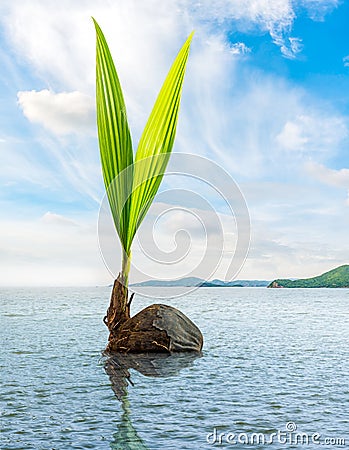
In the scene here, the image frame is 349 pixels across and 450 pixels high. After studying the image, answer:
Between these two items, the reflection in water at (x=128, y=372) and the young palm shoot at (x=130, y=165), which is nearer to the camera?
the reflection in water at (x=128, y=372)

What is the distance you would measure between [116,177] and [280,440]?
172 inches

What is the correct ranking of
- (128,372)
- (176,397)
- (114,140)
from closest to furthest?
(176,397) < (128,372) < (114,140)

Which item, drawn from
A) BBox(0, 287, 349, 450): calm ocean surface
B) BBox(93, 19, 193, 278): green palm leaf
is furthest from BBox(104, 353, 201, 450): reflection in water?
BBox(93, 19, 193, 278): green palm leaf

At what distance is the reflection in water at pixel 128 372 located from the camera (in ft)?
12.2

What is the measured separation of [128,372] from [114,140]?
9.92 ft

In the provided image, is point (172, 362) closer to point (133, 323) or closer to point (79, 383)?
point (133, 323)

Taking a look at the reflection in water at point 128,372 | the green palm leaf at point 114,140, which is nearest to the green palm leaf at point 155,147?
the green palm leaf at point 114,140

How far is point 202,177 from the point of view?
276 inches

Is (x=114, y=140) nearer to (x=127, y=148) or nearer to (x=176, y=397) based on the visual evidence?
(x=127, y=148)

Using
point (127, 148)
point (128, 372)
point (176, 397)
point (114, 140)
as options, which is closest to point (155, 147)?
point (127, 148)

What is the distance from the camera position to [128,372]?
19.8 feet

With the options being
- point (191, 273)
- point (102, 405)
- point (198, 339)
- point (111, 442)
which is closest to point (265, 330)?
point (198, 339)

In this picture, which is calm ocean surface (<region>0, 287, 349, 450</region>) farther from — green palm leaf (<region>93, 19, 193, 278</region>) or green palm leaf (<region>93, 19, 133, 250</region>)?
green palm leaf (<region>93, 19, 133, 250</region>)

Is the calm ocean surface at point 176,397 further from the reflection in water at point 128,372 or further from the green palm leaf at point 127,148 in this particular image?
the green palm leaf at point 127,148
